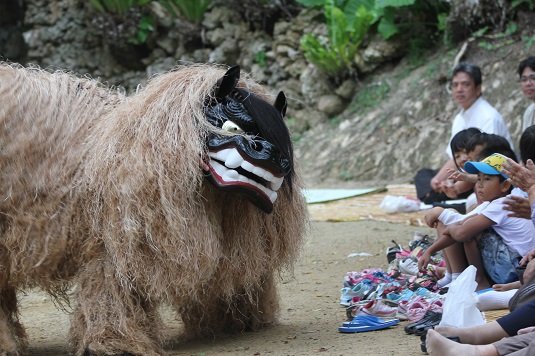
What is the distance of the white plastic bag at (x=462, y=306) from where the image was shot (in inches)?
126

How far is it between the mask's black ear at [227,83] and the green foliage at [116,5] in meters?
11.3

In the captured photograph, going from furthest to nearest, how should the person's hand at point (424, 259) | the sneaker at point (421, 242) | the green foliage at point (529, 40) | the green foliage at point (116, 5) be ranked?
the green foliage at point (116, 5) → the green foliage at point (529, 40) → the sneaker at point (421, 242) → the person's hand at point (424, 259)

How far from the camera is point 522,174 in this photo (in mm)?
3438

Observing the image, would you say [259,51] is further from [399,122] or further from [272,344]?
[272,344]

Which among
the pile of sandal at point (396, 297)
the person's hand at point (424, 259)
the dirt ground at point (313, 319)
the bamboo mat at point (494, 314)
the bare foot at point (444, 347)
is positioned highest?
the person's hand at point (424, 259)

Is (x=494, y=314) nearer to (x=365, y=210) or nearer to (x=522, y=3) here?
(x=365, y=210)

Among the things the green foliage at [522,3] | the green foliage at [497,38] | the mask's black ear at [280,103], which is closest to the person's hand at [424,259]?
the mask's black ear at [280,103]

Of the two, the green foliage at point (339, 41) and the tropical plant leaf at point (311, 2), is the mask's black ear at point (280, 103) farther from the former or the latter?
the tropical plant leaf at point (311, 2)

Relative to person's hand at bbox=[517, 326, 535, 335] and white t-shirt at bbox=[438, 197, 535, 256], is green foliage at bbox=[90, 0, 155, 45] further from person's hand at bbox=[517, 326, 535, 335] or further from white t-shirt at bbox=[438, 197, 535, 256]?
person's hand at bbox=[517, 326, 535, 335]

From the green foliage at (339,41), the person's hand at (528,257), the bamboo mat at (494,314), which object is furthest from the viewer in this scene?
the green foliage at (339,41)

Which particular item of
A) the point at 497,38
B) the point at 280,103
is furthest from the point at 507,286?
the point at 497,38

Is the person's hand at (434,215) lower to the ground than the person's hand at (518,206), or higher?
lower

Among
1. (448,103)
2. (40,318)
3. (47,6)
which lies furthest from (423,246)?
(47,6)

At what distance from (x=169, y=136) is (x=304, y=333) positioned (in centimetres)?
132
